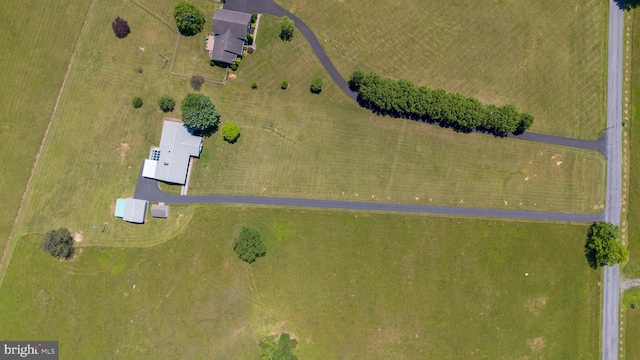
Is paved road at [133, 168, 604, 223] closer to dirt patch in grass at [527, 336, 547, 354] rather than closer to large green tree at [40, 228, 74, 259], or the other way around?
large green tree at [40, 228, 74, 259]

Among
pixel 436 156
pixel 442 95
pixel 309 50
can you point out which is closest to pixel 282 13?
pixel 309 50

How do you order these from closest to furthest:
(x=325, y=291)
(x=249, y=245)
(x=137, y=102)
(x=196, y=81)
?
(x=249, y=245), (x=137, y=102), (x=196, y=81), (x=325, y=291)

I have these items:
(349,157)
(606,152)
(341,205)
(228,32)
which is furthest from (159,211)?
(606,152)

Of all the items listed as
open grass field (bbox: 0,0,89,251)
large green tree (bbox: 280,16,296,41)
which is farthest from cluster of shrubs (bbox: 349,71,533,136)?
open grass field (bbox: 0,0,89,251)

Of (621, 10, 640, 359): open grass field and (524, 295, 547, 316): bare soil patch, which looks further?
(621, 10, 640, 359): open grass field

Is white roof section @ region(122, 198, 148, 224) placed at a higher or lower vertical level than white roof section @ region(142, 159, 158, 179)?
lower

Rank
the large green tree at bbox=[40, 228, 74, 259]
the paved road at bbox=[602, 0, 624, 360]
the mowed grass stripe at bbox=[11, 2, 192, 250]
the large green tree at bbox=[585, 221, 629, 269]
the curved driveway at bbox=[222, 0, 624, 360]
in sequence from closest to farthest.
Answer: the large green tree at bbox=[40, 228, 74, 259] < the large green tree at bbox=[585, 221, 629, 269] < the mowed grass stripe at bbox=[11, 2, 192, 250] < the curved driveway at bbox=[222, 0, 624, 360] < the paved road at bbox=[602, 0, 624, 360]

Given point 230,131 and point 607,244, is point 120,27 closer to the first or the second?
point 230,131
